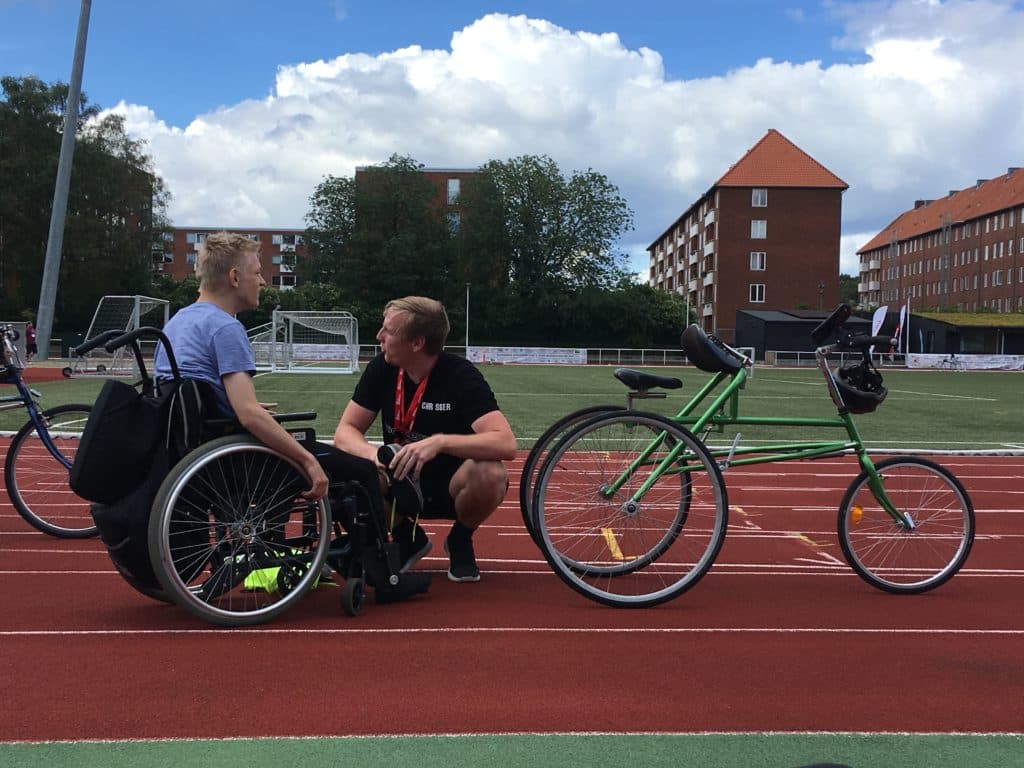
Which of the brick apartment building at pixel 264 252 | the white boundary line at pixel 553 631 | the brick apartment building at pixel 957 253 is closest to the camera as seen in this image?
the white boundary line at pixel 553 631

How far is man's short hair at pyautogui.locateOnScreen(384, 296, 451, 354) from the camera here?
3.95m

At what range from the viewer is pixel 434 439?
384 centimetres

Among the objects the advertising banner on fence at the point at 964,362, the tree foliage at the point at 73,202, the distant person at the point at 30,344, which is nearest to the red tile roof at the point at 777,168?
the advertising banner on fence at the point at 964,362

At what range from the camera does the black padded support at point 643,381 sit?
392cm

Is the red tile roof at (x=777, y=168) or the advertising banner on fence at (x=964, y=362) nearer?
the advertising banner on fence at (x=964, y=362)

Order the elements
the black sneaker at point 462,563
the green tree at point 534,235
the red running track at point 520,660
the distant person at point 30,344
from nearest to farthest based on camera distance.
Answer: the red running track at point 520,660 < the black sneaker at point 462,563 < the distant person at point 30,344 < the green tree at point 534,235

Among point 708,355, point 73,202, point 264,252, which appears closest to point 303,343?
point 73,202

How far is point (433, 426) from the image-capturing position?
4145 millimetres

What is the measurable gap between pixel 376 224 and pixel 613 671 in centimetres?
6797

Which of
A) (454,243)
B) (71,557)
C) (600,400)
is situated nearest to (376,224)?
(454,243)

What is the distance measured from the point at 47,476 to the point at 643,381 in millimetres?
3620

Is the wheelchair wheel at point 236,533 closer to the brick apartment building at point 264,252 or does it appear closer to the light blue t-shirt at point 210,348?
the light blue t-shirt at point 210,348

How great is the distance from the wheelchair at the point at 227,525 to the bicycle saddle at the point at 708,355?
4.92 ft

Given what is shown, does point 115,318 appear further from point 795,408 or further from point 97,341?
point 97,341
